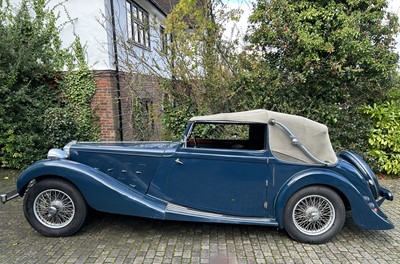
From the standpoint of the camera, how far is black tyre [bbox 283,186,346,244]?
3.54 meters

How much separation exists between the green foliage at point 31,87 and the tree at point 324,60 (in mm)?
4471

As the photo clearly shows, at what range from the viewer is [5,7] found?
23.6 feet

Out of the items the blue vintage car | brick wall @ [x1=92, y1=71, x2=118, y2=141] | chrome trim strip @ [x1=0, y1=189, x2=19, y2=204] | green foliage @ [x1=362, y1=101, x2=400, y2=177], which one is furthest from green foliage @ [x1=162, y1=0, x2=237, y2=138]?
chrome trim strip @ [x1=0, y1=189, x2=19, y2=204]

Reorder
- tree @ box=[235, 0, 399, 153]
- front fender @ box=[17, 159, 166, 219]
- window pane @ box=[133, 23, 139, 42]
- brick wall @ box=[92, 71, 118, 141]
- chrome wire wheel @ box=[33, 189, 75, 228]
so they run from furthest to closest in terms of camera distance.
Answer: window pane @ box=[133, 23, 139, 42]
brick wall @ box=[92, 71, 118, 141]
tree @ box=[235, 0, 399, 153]
chrome wire wheel @ box=[33, 189, 75, 228]
front fender @ box=[17, 159, 166, 219]

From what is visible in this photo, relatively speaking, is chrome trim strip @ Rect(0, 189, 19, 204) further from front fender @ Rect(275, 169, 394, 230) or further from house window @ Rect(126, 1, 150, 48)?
house window @ Rect(126, 1, 150, 48)

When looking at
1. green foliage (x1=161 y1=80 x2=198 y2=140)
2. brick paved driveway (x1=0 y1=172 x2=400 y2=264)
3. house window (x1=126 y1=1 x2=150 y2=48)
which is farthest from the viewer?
house window (x1=126 y1=1 x2=150 y2=48)

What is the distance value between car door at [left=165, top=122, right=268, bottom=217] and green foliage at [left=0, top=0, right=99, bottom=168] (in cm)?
460

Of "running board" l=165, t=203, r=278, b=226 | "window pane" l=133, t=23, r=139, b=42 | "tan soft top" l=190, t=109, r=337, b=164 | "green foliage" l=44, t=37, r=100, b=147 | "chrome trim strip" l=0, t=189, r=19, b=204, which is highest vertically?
"window pane" l=133, t=23, r=139, b=42

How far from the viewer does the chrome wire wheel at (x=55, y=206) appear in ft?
12.1

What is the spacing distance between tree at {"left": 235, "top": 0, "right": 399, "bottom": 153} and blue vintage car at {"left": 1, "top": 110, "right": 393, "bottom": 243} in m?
2.61

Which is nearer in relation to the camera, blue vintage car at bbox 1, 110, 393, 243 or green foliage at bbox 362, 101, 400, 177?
blue vintage car at bbox 1, 110, 393, 243

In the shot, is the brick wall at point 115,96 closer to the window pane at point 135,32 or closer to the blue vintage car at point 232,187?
the window pane at point 135,32

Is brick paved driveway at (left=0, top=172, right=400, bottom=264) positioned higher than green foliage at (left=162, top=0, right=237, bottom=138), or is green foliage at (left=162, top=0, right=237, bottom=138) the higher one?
green foliage at (left=162, top=0, right=237, bottom=138)

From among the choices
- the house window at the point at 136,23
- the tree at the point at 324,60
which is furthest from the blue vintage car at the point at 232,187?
the house window at the point at 136,23
